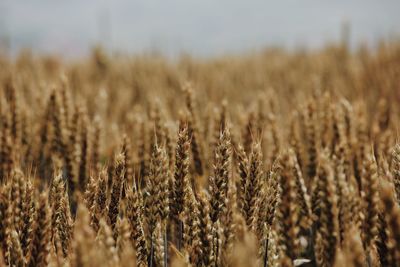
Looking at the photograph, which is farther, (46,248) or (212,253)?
(212,253)

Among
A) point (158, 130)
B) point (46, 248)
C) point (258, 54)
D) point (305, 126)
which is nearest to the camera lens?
point (46, 248)

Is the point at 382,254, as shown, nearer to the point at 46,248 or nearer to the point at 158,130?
the point at 46,248

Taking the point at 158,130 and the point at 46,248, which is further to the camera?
the point at 158,130

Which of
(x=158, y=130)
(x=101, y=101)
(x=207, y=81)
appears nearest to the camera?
(x=158, y=130)

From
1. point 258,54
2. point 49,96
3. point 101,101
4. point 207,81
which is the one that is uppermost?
point 258,54

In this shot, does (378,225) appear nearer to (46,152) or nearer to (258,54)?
(46,152)

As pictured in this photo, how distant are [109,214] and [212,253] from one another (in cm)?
43

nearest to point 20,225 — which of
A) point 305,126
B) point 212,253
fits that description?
point 212,253

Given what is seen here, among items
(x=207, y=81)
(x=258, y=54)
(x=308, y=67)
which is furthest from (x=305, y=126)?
(x=258, y=54)

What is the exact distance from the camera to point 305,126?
274 cm

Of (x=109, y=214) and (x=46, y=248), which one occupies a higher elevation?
(x=109, y=214)

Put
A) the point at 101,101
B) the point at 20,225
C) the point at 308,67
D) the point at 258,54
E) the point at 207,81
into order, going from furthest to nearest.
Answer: the point at 258,54, the point at 308,67, the point at 207,81, the point at 101,101, the point at 20,225

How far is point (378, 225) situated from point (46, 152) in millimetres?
2262

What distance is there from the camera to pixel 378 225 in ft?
4.58
